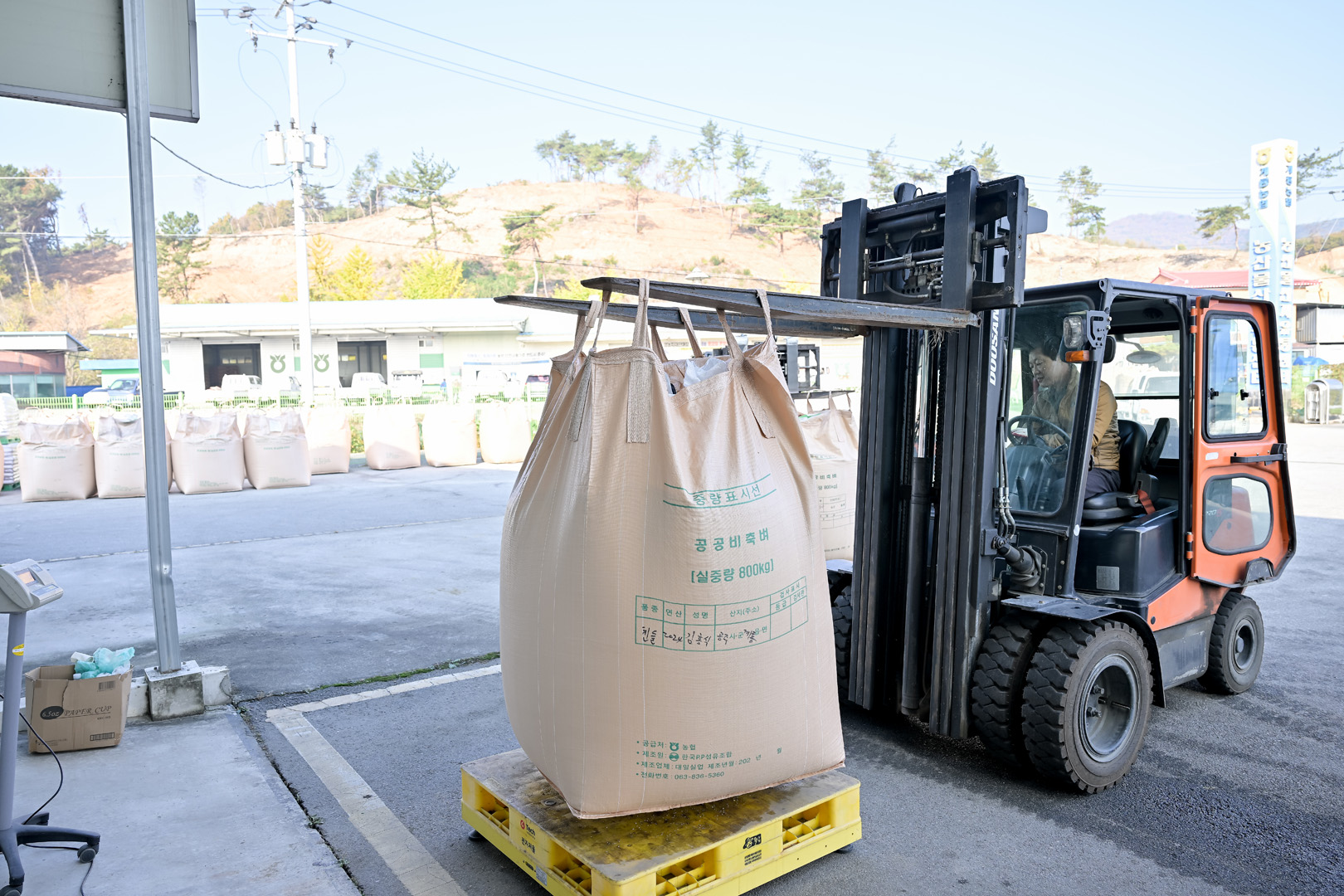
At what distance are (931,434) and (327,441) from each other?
14.3 m

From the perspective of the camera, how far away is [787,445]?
3021 mm

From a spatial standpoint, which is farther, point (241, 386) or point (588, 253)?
point (588, 253)

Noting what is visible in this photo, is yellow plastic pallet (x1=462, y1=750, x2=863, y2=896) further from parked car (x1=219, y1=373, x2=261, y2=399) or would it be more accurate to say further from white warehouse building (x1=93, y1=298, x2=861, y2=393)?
white warehouse building (x1=93, y1=298, x2=861, y2=393)

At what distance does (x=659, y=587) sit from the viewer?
105 inches

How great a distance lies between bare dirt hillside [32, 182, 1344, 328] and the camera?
87.4m

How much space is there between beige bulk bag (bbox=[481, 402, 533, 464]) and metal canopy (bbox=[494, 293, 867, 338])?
566 inches

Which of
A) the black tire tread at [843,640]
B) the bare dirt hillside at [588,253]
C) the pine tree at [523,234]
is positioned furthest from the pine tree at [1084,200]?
the black tire tread at [843,640]

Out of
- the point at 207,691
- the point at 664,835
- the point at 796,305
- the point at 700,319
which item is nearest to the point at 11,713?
the point at 207,691

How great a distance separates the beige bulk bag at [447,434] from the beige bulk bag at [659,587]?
15244 millimetres

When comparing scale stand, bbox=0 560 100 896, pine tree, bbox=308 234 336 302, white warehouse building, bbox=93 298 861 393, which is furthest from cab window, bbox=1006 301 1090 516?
pine tree, bbox=308 234 336 302

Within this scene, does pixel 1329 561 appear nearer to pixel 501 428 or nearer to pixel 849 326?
pixel 849 326

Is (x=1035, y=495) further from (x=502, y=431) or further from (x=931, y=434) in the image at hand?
(x=502, y=431)

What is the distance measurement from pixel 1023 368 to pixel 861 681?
1.73 m

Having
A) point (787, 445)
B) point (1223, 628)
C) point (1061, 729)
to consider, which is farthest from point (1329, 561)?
point (787, 445)
